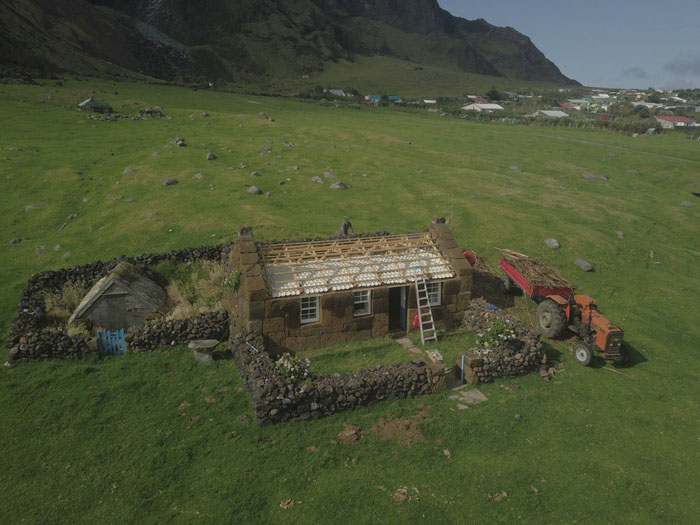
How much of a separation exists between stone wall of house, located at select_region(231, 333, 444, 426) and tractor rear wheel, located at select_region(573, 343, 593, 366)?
22.5 ft

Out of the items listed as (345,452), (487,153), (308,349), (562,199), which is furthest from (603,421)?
(487,153)

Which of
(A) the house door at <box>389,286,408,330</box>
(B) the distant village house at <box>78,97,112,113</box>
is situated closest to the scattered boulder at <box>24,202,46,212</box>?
(A) the house door at <box>389,286,408,330</box>

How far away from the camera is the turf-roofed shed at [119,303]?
2142cm

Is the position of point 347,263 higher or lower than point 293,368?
higher

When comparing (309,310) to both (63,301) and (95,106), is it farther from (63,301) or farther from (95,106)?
(95,106)

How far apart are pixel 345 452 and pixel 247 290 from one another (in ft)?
24.8

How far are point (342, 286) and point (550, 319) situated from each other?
9880 millimetres

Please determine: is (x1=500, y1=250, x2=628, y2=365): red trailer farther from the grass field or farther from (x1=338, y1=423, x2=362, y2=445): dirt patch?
(x1=338, y1=423, x2=362, y2=445): dirt patch

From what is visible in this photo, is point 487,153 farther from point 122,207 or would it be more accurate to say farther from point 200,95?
point 200,95

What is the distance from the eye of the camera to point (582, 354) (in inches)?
774

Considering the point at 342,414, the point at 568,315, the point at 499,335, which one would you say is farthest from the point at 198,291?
the point at 568,315

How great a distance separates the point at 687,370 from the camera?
65.1ft

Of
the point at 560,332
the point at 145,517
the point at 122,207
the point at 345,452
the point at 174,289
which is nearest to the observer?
the point at 145,517

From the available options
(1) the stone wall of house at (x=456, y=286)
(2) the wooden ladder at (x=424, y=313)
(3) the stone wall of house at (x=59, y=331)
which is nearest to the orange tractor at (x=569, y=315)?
(1) the stone wall of house at (x=456, y=286)
